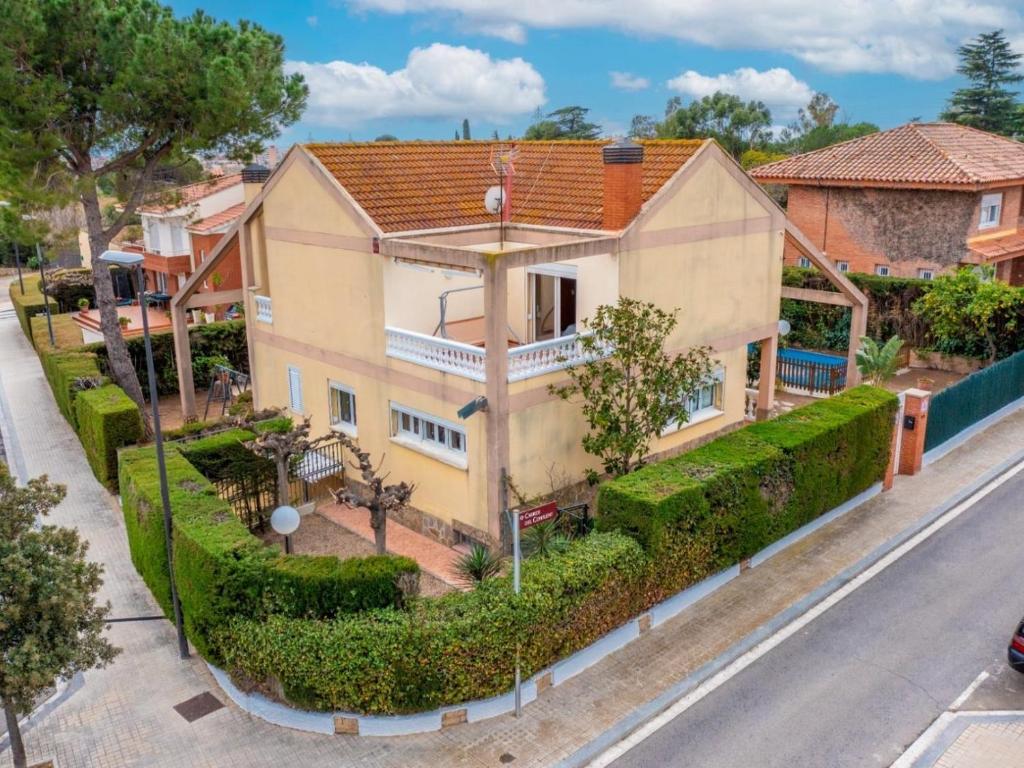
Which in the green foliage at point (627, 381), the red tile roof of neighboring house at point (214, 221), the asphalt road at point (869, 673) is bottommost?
the asphalt road at point (869, 673)

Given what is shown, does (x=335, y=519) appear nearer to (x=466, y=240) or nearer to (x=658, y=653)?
(x=466, y=240)

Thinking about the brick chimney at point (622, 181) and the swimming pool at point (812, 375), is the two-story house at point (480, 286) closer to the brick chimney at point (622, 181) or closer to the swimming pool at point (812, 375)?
the brick chimney at point (622, 181)

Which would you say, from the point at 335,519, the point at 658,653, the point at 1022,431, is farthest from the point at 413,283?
the point at 1022,431

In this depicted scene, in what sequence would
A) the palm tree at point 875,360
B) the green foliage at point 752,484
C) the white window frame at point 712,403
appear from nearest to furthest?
the green foliage at point 752,484
the white window frame at point 712,403
the palm tree at point 875,360

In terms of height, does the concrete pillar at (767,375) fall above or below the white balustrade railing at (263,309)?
below

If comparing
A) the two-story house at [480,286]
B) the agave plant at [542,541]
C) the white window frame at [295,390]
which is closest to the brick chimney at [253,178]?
the two-story house at [480,286]

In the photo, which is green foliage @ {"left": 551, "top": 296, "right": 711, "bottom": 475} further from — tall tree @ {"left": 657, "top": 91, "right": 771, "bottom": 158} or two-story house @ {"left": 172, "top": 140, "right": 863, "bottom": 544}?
tall tree @ {"left": 657, "top": 91, "right": 771, "bottom": 158}
